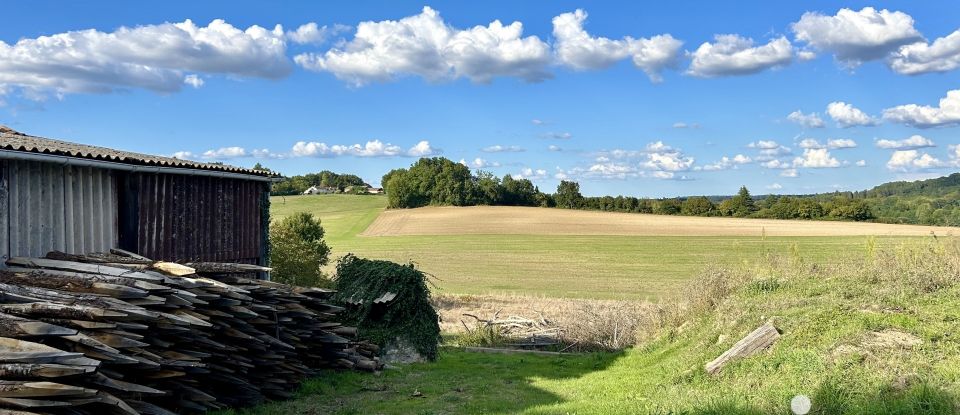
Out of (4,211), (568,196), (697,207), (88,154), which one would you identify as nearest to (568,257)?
(697,207)

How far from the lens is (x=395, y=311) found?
15742 mm

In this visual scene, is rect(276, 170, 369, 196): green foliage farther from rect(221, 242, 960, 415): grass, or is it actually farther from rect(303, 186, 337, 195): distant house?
rect(221, 242, 960, 415): grass

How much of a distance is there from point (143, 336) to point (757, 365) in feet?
26.5

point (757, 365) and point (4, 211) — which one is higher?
point (4, 211)

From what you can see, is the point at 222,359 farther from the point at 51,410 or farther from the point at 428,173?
the point at 428,173

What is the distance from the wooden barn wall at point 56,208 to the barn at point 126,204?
0.05 feet

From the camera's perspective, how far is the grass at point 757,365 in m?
8.42

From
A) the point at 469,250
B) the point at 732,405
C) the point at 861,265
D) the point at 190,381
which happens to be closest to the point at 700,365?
the point at 732,405

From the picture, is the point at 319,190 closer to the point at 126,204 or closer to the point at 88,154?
the point at 126,204

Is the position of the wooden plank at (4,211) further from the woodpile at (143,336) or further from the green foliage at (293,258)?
the green foliage at (293,258)

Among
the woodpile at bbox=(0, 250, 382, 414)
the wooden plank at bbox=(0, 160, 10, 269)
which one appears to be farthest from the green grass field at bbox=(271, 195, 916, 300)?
the wooden plank at bbox=(0, 160, 10, 269)

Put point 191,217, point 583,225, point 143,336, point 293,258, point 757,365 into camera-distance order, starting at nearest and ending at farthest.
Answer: point 143,336, point 757,365, point 191,217, point 293,258, point 583,225

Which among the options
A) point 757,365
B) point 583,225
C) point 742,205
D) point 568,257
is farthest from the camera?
point 742,205

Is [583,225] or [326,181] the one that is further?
[326,181]
